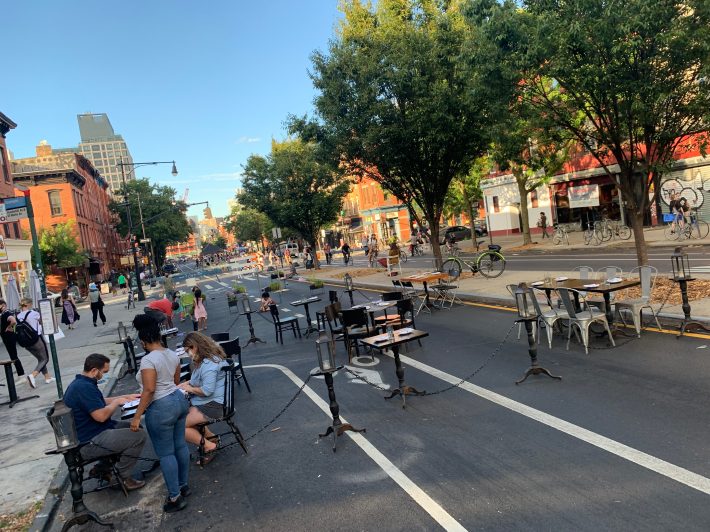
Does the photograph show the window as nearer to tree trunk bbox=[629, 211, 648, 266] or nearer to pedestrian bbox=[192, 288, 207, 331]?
pedestrian bbox=[192, 288, 207, 331]

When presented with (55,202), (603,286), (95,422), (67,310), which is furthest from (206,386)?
(55,202)

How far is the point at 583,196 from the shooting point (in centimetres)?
3438

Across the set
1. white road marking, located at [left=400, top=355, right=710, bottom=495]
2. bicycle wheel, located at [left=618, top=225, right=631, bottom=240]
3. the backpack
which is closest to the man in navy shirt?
white road marking, located at [left=400, top=355, right=710, bottom=495]

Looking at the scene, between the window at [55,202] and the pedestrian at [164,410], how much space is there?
52851mm

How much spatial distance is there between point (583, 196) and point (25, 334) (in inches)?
1282

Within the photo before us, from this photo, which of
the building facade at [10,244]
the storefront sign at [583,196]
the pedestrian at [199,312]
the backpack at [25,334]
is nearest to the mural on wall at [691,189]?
the storefront sign at [583,196]

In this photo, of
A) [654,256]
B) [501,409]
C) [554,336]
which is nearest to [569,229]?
[654,256]

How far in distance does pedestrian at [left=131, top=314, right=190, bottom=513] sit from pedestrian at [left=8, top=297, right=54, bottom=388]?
7.58 metres

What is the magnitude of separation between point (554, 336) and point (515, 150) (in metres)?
10.8

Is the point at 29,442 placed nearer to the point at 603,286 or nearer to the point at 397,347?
the point at 397,347

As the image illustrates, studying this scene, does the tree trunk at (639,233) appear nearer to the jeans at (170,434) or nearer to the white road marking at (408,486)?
the white road marking at (408,486)

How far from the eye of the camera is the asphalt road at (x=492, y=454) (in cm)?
414

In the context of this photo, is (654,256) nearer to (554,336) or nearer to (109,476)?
(554,336)

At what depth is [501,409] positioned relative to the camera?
632cm
